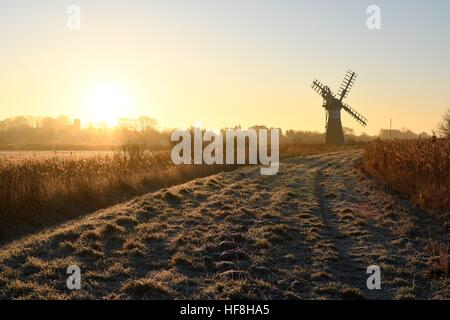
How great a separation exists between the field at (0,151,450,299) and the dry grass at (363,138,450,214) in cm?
51

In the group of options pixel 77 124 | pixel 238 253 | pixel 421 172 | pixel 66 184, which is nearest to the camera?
pixel 238 253

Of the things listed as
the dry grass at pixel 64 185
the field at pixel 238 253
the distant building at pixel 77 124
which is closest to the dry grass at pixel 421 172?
the field at pixel 238 253

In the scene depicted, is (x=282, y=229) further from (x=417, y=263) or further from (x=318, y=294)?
(x=318, y=294)

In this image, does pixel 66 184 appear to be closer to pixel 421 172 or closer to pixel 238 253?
pixel 238 253

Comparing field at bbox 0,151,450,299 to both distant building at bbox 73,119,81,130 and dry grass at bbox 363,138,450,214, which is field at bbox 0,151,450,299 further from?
distant building at bbox 73,119,81,130

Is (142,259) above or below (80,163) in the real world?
below

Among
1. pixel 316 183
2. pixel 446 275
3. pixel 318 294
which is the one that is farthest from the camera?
pixel 316 183

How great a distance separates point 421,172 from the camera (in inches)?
617

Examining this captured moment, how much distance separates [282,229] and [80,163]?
13245 millimetres

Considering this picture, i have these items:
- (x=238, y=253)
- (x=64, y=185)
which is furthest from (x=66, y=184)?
(x=238, y=253)

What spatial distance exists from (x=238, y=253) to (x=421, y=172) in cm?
945
